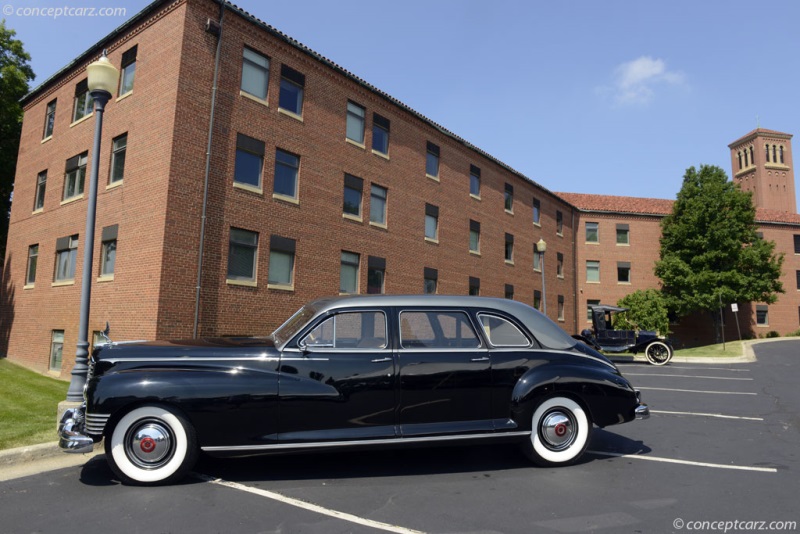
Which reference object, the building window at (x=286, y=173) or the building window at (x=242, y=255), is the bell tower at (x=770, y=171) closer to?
the building window at (x=286, y=173)

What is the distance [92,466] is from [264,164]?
1169cm

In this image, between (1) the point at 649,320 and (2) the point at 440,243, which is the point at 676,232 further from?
(2) the point at 440,243

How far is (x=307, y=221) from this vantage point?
16.7m

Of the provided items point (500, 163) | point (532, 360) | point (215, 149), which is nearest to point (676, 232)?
point (500, 163)

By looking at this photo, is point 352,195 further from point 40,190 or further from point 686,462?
point 686,462

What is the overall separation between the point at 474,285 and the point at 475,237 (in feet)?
8.38

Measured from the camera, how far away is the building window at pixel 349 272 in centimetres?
1795

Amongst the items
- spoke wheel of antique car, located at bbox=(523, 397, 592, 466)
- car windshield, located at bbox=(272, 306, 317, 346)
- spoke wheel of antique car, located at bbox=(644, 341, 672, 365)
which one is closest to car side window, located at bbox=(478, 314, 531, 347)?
spoke wheel of antique car, located at bbox=(523, 397, 592, 466)

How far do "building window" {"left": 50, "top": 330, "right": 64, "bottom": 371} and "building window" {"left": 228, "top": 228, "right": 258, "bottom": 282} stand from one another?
6.66m

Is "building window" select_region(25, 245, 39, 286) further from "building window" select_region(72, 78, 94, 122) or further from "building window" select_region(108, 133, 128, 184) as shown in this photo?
"building window" select_region(108, 133, 128, 184)

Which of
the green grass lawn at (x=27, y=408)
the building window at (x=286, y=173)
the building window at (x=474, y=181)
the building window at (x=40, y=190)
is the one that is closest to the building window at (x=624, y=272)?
the building window at (x=474, y=181)

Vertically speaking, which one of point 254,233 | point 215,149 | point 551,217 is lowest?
point 254,233

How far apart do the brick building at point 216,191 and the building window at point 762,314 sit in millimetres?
31897

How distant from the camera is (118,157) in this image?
1542cm
